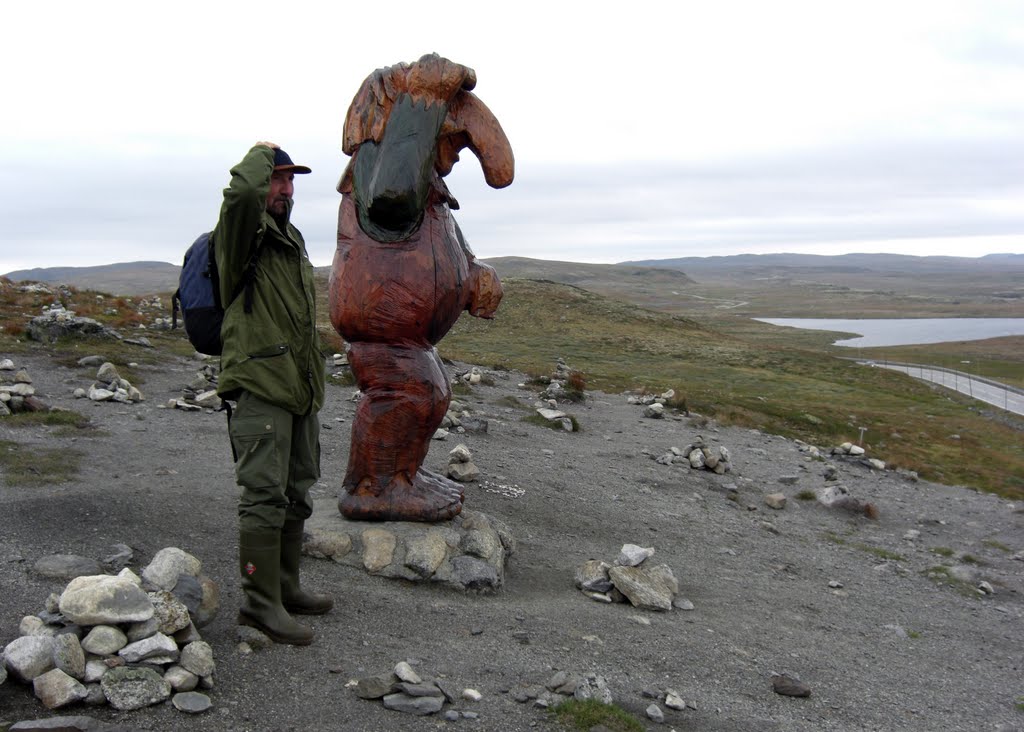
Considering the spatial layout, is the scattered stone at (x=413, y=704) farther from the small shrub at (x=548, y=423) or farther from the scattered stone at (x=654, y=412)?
the scattered stone at (x=654, y=412)

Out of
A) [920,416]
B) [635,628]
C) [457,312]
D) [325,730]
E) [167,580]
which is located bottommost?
[920,416]

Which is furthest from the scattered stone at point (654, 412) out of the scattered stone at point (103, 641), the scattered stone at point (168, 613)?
the scattered stone at point (103, 641)

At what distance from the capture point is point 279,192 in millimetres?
4375

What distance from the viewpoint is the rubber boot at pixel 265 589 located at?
14.0ft

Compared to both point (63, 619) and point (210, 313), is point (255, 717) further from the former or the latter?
point (210, 313)

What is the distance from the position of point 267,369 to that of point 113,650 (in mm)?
1460

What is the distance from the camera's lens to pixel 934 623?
7195mm

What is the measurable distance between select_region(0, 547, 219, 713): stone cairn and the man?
469 millimetres

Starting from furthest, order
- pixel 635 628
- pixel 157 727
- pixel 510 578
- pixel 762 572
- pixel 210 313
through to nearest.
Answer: pixel 762 572 → pixel 510 578 → pixel 635 628 → pixel 210 313 → pixel 157 727

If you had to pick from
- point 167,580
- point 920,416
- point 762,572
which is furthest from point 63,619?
point 920,416

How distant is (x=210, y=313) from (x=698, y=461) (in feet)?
29.8

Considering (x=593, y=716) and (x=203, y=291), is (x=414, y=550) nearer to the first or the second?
(x=593, y=716)

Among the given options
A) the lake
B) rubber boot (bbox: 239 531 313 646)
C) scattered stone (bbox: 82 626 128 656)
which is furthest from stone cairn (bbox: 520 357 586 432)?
the lake

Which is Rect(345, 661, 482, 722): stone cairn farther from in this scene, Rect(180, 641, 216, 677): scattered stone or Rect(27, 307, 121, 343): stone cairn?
Rect(27, 307, 121, 343): stone cairn
